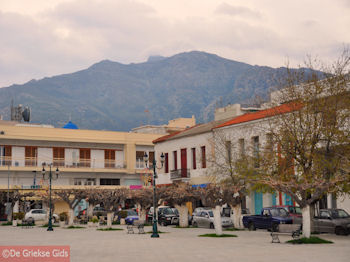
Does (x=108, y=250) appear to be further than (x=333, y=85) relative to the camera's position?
No

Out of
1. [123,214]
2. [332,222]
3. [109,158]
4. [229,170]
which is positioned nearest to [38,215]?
[123,214]

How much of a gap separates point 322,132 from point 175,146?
2755cm

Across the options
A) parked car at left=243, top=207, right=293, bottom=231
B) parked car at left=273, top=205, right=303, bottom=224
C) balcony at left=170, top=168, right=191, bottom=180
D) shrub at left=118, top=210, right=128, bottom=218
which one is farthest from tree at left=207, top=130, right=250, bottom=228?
shrub at left=118, top=210, right=128, bottom=218

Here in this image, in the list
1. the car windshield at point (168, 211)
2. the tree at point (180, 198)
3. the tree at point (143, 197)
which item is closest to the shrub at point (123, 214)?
the tree at point (143, 197)

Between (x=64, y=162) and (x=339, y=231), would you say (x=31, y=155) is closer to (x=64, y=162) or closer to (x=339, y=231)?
(x=64, y=162)

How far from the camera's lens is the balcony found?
53.0m

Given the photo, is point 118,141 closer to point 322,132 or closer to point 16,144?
point 16,144

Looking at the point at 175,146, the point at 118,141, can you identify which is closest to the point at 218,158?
the point at 175,146

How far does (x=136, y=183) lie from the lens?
69625 mm

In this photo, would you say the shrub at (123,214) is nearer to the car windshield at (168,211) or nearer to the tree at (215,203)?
the car windshield at (168,211)

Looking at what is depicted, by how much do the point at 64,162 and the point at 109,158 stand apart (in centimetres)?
608

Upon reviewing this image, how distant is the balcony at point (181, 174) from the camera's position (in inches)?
2088

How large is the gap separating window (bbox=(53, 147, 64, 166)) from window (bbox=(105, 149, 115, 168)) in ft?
18.3

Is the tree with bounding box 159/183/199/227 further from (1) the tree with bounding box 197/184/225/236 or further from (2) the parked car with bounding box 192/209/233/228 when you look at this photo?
(1) the tree with bounding box 197/184/225/236
